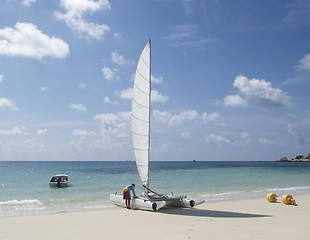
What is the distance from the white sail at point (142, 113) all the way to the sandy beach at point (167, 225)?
2.17 metres

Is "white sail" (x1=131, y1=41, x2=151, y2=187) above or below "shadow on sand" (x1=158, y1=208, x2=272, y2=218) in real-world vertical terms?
above

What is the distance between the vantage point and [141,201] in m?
12.4

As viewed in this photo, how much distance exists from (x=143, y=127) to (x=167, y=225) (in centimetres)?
502

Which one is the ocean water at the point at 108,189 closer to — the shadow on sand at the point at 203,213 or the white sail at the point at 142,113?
the white sail at the point at 142,113

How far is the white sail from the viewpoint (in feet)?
43.4

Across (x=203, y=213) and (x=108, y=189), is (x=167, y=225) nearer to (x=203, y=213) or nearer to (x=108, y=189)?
(x=203, y=213)

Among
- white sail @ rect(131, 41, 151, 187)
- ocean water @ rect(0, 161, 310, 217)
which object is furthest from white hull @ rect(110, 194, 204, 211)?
ocean water @ rect(0, 161, 310, 217)

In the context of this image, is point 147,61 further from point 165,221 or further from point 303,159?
point 303,159

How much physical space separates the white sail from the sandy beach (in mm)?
2171

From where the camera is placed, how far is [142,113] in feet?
43.7

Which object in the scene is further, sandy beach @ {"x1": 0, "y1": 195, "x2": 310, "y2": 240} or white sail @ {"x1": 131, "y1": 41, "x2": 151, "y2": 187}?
white sail @ {"x1": 131, "y1": 41, "x2": 151, "y2": 187}

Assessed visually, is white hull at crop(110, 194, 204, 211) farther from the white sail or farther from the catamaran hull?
the white sail

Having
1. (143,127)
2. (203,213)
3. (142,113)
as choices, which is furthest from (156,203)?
(142,113)

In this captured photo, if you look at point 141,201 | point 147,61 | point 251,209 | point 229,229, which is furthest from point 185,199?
point 147,61
